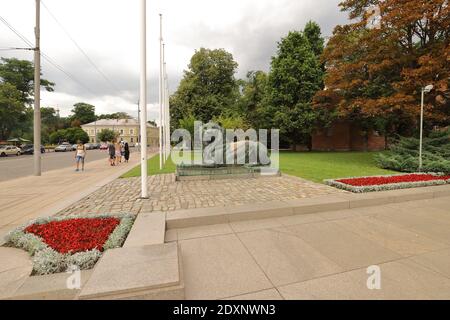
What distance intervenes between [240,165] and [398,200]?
6734 millimetres

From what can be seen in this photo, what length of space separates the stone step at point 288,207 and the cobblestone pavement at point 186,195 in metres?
0.61

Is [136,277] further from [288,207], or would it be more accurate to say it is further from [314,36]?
[314,36]

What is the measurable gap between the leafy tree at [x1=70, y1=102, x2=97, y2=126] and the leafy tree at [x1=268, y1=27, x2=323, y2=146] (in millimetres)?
98102

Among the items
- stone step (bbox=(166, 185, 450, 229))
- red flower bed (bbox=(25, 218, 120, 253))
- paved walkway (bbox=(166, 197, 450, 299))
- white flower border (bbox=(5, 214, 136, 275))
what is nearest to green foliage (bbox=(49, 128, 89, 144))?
red flower bed (bbox=(25, 218, 120, 253))

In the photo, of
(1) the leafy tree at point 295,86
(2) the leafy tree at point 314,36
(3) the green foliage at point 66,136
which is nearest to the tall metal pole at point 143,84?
(1) the leafy tree at point 295,86

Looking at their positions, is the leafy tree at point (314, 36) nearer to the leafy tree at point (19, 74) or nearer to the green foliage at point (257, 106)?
the green foliage at point (257, 106)

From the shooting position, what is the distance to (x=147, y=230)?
4.49 m

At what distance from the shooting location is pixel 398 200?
272 inches

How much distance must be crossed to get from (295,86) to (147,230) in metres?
25.6

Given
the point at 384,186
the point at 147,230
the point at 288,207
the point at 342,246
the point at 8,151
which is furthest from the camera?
the point at 8,151

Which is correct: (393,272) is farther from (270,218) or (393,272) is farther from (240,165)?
(240,165)

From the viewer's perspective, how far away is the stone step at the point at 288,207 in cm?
525

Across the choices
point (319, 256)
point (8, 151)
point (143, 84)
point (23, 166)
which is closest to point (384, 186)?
point (319, 256)
